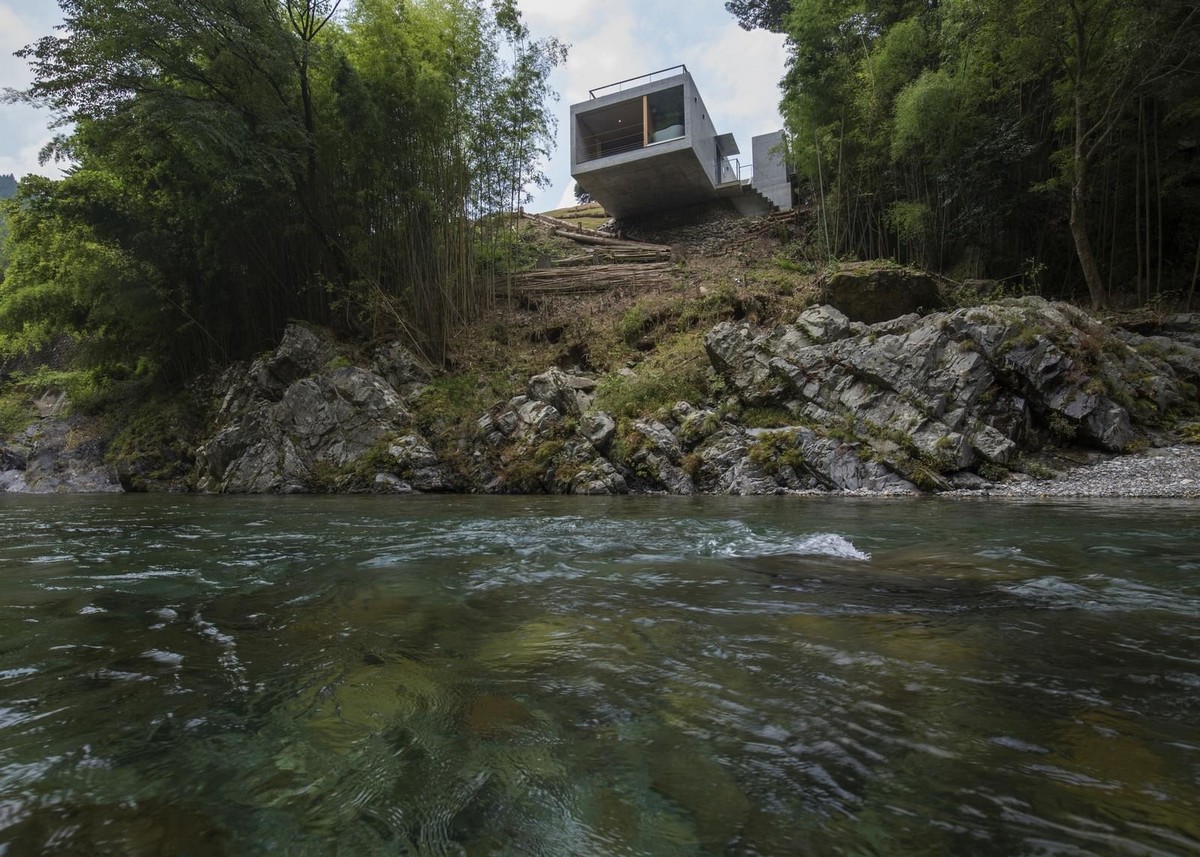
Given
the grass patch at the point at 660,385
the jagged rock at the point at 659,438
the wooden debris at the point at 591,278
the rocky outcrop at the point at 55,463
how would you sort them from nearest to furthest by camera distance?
the jagged rock at the point at 659,438
the grass patch at the point at 660,385
the rocky outcrop at the point at 55,463
the wooden debris at the point at 591,278

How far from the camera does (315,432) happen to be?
12703 millimetres

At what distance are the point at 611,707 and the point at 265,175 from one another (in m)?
14.7

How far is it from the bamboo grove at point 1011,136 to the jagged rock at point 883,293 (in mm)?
2553

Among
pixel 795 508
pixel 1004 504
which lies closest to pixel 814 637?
pixel 795 508

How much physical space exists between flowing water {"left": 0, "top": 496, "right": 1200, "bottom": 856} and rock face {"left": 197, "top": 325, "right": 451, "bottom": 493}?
7.83 metres

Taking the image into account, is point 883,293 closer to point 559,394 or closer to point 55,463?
point 559,394

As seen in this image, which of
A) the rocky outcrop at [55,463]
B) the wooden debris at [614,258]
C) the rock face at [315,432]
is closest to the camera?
the rock face at [315,432]

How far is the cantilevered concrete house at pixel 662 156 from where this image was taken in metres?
21.9

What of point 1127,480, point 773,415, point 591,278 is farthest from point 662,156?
point 1127,480

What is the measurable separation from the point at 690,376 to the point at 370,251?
869 cm

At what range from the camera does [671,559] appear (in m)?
4.32

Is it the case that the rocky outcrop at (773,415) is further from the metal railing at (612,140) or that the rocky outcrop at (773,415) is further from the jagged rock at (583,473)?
the metal railing at (612,140)

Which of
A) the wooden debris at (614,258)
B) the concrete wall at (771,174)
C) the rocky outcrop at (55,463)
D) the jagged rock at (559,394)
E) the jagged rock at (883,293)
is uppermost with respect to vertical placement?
the concrete wall at (771,174)

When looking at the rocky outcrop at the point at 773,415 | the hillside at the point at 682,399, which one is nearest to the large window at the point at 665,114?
the hillside at the point at 682,399
